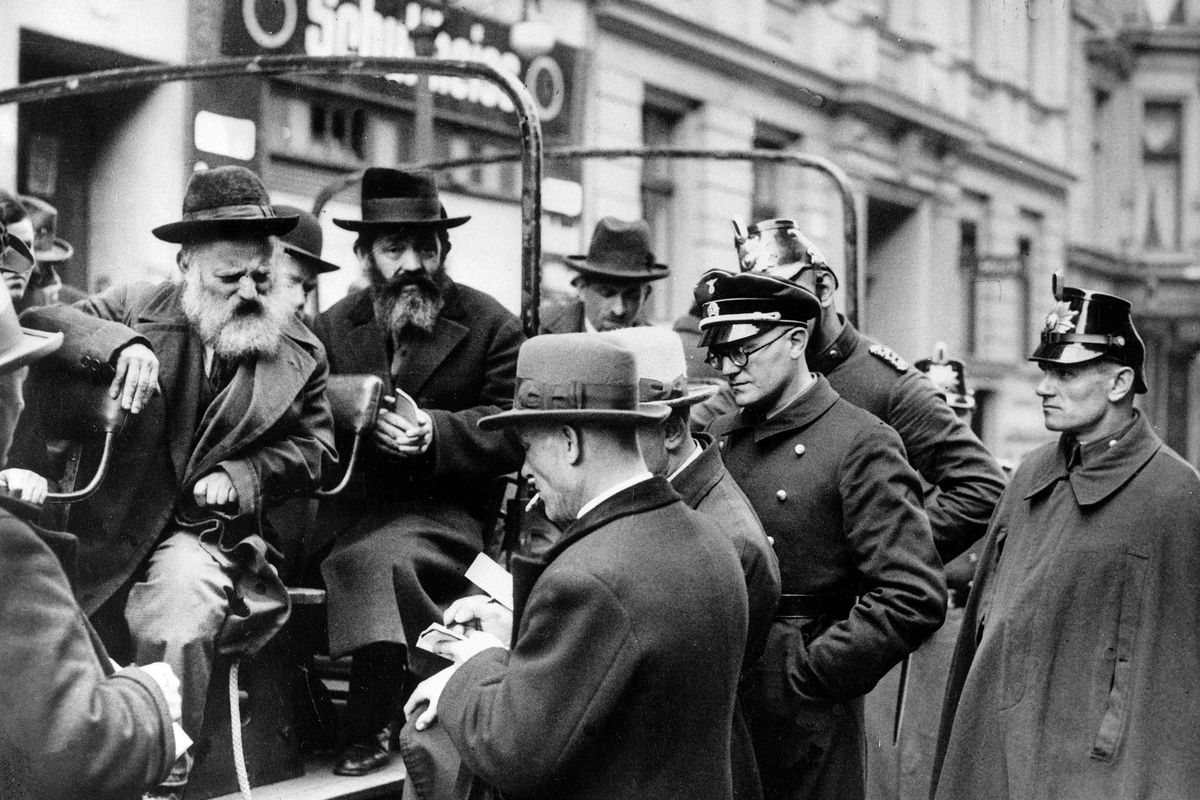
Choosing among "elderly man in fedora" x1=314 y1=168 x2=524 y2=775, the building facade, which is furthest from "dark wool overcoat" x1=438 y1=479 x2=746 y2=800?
the building facade

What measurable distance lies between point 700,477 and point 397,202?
1.99 metres

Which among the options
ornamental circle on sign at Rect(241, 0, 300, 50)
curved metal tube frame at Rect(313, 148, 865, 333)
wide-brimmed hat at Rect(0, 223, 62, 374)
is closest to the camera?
wide-brimmed hat at Rect(0, 223, 62, 374)

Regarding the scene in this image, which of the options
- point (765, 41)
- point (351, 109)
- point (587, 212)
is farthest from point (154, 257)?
point (765, 41)

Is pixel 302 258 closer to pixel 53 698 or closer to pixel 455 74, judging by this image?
pixel 455 74

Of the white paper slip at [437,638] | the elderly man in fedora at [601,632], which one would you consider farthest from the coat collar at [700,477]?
the white paper slip at [437,638]

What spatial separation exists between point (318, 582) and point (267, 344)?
3.31ft

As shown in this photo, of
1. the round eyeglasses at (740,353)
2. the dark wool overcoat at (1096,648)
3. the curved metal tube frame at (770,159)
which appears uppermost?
the curved metal tube frame at (770,159)

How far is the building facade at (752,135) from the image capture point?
31.1 ft

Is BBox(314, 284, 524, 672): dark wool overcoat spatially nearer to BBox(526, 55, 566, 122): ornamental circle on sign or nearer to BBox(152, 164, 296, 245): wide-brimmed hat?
BBox(152, 164, 296, 245): wide-brimmed hat

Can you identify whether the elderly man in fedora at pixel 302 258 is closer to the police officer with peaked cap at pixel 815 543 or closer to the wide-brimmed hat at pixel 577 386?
the police officer with peaked cap at pixel 815 543

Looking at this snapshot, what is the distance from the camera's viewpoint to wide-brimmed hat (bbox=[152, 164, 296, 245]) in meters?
4.12

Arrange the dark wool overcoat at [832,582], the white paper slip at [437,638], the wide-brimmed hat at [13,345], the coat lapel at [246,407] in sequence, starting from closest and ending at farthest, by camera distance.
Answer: the wide-brimmed hat at [13,345], the white paper slip at [437,638], the dark wool overcoat at [832,582], the coat lapel at [246,407]

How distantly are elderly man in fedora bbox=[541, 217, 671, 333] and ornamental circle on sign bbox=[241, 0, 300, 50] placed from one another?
410 cm

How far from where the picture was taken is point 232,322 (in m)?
4.11
